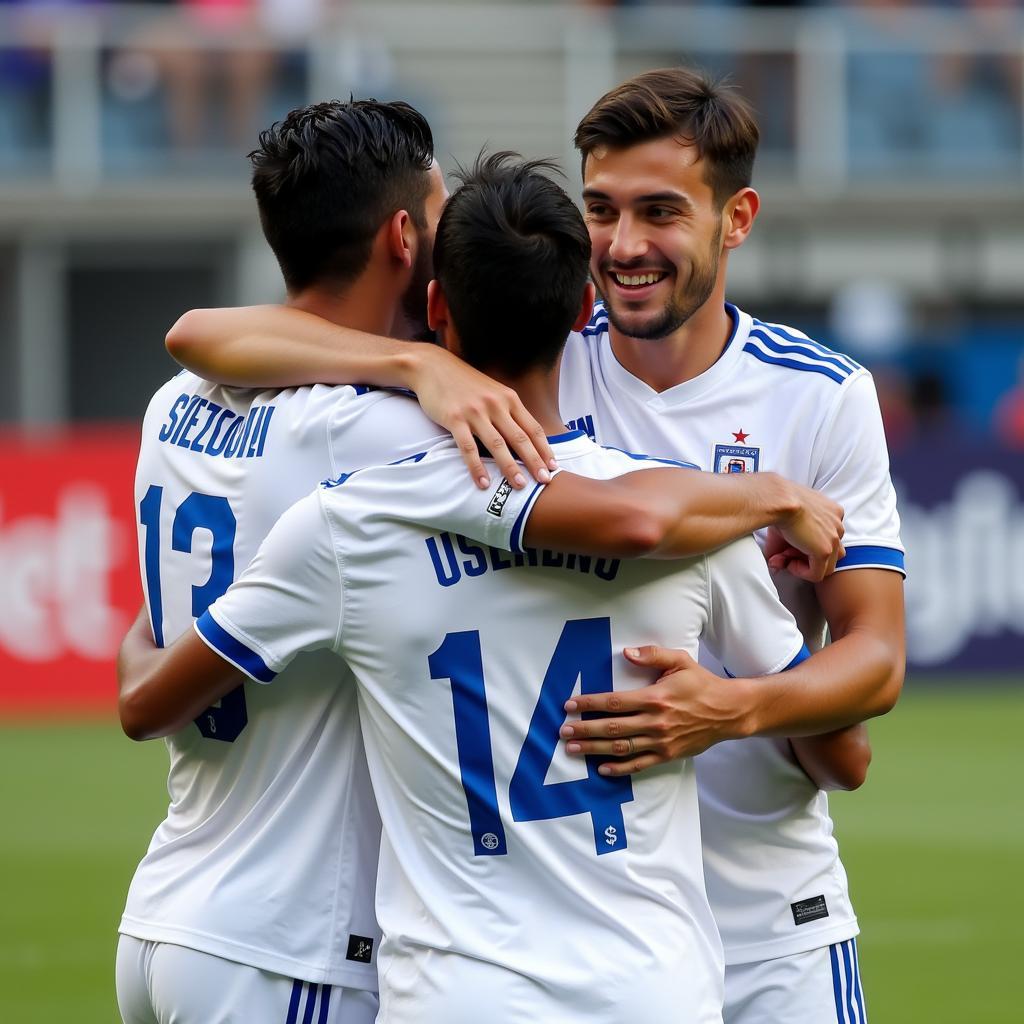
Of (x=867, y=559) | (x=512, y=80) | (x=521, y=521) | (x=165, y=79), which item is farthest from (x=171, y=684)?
(x=512, y=80)

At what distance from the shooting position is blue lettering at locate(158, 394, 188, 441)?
3.15 meters

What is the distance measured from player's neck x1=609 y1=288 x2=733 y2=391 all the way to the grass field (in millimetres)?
3532

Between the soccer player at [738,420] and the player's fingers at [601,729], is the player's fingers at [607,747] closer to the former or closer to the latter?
the player's fingers at [601,729]

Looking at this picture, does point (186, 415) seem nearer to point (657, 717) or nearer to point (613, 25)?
point (657, 717)

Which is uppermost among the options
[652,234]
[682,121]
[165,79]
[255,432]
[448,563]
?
[165,79]

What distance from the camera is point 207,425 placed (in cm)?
312

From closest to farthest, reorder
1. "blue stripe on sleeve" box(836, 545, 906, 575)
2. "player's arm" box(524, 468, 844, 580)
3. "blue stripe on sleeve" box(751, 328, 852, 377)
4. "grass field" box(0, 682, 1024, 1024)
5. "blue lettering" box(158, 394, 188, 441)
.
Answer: "player's arm" box(524, 468, 844, 580), "blue lettering" box(158, 394, 188, 441), "blue stripe on sleeve" box(836, 545, 906, 575), "blue stripe on sleeve" box(751, 328, 852, 377), "grass field" box(0, 682, 1024, 1024)

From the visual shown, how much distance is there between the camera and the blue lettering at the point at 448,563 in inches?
106

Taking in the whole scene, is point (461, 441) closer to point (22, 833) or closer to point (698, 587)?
point (698, 587)

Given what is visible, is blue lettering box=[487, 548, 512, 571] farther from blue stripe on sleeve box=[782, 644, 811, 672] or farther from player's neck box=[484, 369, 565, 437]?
blue stripe on sleeve box=[782, 644, 811, 672]

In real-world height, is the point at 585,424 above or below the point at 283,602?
above

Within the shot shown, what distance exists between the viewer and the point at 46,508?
41.5ft

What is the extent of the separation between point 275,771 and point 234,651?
0.30 metres

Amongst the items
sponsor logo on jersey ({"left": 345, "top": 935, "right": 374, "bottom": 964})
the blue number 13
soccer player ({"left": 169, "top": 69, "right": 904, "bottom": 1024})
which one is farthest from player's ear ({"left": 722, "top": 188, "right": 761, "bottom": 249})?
sponsor logo on jersey ({"left": 345, "top": 935, "right": 374, "bottom": 964})
